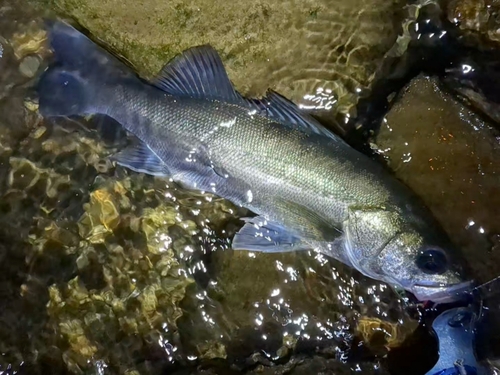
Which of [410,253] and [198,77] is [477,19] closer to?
[410,253]

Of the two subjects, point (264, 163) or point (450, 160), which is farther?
point (450, 160)

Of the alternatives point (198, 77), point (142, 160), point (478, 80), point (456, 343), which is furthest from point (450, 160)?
point (142, 160)

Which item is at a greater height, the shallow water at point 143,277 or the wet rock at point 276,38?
the wet rock at point 276,38

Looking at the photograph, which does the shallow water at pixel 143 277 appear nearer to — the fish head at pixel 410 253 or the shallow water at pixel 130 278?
the shallow water at pixel 130 278

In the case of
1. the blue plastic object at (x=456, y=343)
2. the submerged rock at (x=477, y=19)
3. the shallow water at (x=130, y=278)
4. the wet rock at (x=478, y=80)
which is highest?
the submerged rock at (x=477, y=19)

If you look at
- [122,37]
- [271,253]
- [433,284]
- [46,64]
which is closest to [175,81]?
[122,37]

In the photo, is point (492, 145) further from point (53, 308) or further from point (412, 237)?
point (53, 308)

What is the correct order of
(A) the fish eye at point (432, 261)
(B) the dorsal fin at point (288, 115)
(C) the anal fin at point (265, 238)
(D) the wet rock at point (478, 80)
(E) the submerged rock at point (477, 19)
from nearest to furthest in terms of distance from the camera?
(A) the fish eye at point (432, 261) → (B) the dorsal fin at point (288, 115) → (C) the anal fin at point (265, 238) → (D) the wet rock at point (478, 80) → (E) the submerged rock at point (477, 19)

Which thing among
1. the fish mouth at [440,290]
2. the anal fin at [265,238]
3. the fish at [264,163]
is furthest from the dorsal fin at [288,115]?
the fish mouth at [440,290]
